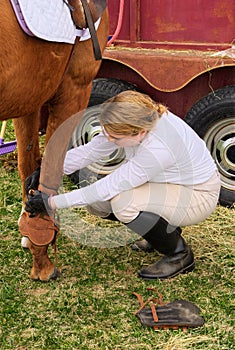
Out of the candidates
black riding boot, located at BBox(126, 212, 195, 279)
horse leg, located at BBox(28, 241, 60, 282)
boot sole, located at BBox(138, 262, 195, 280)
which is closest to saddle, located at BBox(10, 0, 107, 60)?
black riding boot, located at BBox(126, 212, 195, 279)

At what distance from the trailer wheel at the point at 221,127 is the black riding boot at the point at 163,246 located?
0.87 metres

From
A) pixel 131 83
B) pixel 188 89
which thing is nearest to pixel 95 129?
pixel 131 83

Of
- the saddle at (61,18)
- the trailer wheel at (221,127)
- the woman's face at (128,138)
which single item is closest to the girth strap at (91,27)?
the saddle at (61,18)

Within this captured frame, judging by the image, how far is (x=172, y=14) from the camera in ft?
11.7

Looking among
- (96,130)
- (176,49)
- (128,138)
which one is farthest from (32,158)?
(176,49)

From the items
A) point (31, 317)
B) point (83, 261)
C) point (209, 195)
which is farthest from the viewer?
point (83, 261)

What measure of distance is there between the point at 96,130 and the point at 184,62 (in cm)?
75

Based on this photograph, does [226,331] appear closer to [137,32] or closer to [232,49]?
[232,49]

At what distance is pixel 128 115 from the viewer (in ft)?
8.30

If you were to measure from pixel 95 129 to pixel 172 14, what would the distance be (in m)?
0.88

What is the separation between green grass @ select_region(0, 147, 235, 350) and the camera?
2.41 meters

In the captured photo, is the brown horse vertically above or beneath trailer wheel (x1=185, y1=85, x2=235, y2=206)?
above

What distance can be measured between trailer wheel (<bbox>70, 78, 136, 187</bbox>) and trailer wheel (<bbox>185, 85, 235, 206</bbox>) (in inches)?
18.3

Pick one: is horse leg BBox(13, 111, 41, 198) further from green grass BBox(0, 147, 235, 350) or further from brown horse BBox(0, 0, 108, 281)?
green grass BBox(0, 147, 235, 350)
